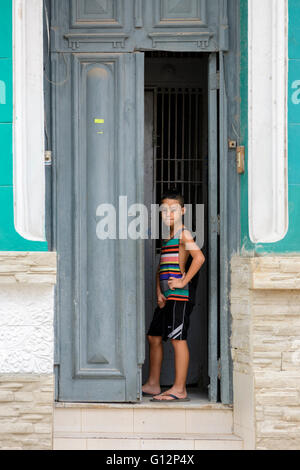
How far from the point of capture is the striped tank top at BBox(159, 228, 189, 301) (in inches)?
243

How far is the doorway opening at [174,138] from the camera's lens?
7.02 m

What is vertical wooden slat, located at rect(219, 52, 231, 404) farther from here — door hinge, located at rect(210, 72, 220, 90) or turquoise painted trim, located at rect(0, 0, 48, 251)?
turquoise painted trim, located at rect(0, 0, 48, 251)

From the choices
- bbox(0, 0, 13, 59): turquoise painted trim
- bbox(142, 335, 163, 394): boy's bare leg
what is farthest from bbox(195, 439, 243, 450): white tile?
bbox(0, 0, 13, 59): turquoise painted trim

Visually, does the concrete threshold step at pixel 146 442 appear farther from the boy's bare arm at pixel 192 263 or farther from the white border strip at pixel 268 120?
the white border strip at pixel 268 120

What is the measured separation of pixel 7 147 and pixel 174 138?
6.75ft

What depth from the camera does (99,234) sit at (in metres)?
5.93

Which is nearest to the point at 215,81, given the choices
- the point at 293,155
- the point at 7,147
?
the point at 293,155

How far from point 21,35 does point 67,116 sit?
73 cm

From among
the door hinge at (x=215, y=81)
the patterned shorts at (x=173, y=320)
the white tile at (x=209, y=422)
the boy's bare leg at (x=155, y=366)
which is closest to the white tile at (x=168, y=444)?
the white tile at (x=209, y=422)

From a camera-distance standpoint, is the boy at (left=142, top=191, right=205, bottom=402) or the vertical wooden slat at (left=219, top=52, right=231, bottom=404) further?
the boy at (left=142, top=191, right=205, bottom=402)

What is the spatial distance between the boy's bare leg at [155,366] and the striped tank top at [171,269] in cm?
37

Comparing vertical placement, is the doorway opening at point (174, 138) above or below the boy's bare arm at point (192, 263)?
above

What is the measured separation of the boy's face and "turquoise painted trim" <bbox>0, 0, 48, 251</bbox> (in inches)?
45.3

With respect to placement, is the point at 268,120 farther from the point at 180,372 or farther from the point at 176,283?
the point at 180,372
